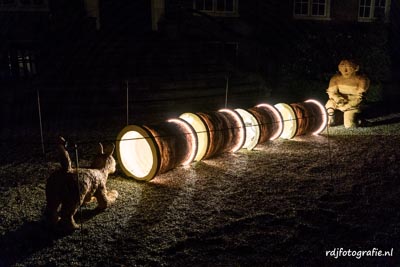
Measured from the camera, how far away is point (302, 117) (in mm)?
7207

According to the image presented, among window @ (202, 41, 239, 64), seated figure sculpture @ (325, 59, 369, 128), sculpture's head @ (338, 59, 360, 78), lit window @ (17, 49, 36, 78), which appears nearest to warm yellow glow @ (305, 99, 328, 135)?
seated figure sculpture @ (325, 59, 369, 128)

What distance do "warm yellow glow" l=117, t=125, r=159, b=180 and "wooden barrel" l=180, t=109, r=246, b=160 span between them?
87 cm

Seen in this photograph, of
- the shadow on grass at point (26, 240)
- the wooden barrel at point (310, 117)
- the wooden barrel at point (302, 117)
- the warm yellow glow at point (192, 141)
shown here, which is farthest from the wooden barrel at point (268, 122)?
the shadow on grass at point (26, 240)

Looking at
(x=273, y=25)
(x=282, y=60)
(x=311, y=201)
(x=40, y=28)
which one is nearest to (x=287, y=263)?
(x=311, y=201)

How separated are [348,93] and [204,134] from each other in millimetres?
4341

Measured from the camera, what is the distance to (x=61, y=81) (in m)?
9.26

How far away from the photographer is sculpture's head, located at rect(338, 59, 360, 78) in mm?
7758

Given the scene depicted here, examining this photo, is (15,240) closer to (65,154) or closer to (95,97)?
(65,154)

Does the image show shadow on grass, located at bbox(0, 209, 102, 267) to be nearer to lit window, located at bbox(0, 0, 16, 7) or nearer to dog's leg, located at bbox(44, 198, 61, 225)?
dog's leg, located at bbox(44, 198, 61, 225)

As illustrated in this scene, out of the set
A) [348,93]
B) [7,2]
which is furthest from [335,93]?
[7,2]

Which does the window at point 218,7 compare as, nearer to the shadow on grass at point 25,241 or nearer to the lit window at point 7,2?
the lit window at point 7,2

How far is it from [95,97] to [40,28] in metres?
5.09

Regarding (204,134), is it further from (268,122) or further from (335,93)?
(335,93)

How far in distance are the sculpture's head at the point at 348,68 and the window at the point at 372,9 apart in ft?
39.6
